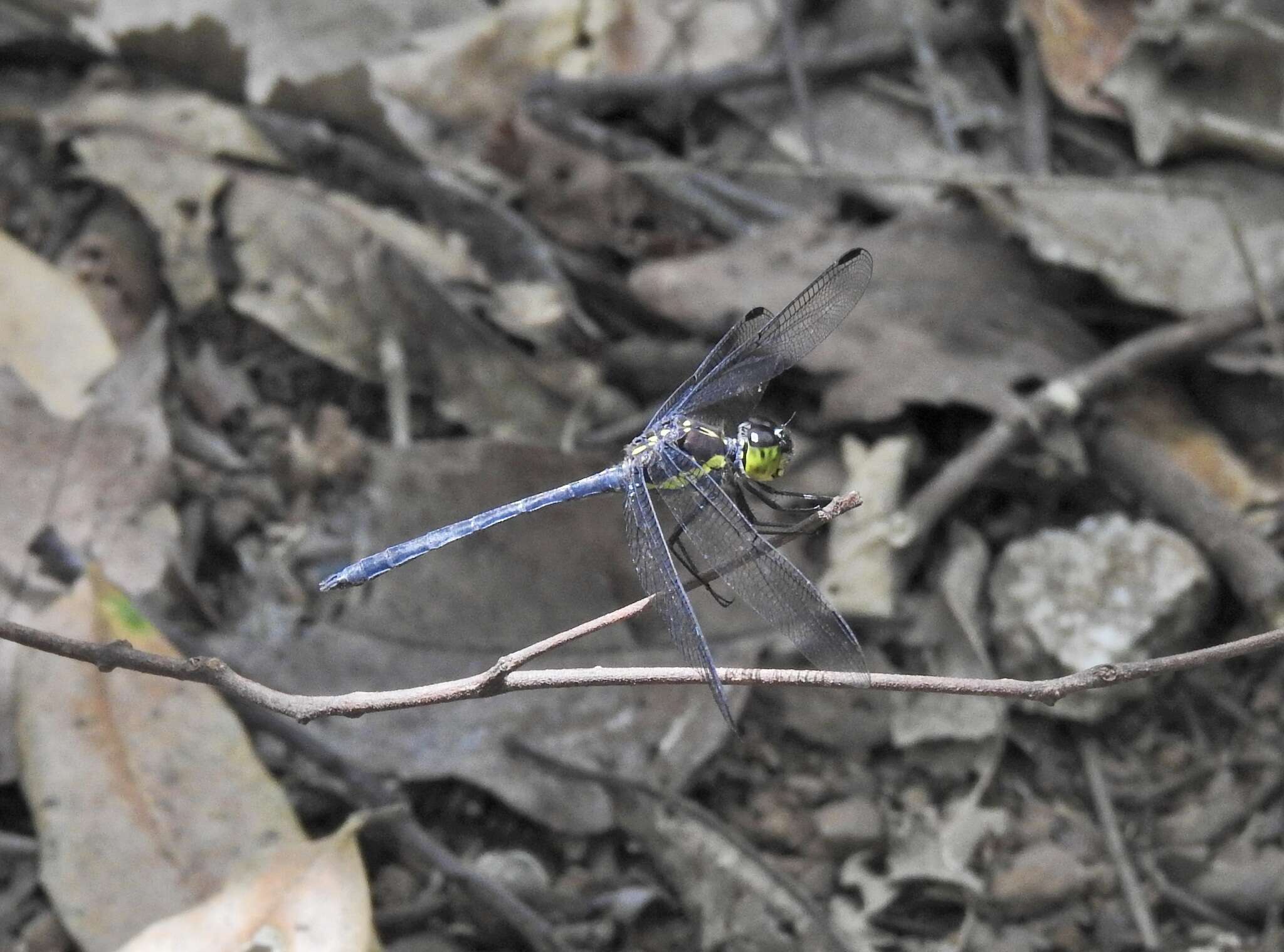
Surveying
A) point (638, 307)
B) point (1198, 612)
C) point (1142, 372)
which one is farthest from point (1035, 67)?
point (1198, 612)

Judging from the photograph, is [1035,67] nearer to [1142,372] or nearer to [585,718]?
[1142,372]

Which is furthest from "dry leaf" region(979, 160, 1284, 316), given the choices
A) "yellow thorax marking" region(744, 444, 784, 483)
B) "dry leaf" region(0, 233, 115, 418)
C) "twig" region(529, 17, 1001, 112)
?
"dry leaf" region(0, 233, 115, 418)

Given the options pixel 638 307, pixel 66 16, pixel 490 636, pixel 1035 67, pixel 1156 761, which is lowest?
pixel 1156 761

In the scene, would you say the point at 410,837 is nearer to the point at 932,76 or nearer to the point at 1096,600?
the point at 1096,600

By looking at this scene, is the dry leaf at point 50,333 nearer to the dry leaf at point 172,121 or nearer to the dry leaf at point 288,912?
the dry leaf at point 172,121

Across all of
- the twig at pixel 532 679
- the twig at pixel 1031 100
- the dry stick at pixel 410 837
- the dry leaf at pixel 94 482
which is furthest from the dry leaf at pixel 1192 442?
the dry leaf at pixel 94 482
